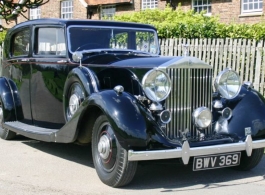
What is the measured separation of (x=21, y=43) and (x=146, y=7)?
13.9 m

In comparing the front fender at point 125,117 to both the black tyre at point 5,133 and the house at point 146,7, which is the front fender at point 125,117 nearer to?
the black tyre at point 5,133

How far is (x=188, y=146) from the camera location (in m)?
4.86

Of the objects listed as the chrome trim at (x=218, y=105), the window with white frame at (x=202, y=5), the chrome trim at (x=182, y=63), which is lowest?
the chrome trim at (x=218, y=105)

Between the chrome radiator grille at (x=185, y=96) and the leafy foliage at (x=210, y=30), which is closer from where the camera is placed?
the chrome radiator grille at (x=185, y=96)

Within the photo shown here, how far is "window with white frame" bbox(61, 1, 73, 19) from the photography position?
26.2 m

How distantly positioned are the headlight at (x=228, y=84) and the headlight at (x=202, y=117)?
19.0 inches

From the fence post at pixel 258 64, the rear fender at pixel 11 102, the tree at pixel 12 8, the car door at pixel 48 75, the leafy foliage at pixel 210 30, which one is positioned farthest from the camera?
the tree at pixel 12 8

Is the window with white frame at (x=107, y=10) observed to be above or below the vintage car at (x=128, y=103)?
above

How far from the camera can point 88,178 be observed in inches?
214

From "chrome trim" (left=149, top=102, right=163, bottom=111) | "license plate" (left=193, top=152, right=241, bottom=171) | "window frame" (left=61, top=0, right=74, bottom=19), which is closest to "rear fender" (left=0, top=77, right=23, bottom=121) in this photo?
"chrome trim" (left=149, top=102, right=163, bottom=111)

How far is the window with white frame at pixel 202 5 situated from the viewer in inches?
765

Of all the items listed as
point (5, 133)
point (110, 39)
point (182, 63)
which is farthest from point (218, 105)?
point (5, 133)

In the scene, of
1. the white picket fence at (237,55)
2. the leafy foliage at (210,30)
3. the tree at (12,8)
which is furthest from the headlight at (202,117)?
the tree at (12,8)

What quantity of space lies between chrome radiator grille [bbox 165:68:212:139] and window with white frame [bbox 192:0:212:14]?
14400mm
